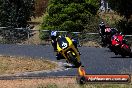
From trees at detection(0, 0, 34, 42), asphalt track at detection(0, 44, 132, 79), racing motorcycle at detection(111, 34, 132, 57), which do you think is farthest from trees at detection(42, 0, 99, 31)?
racing motorcycle at detection(111, 34, 132, 57)

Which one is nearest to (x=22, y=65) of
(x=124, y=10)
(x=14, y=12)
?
(x=124, y=10)

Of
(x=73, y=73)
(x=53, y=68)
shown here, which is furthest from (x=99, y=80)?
(x=53, y=68)

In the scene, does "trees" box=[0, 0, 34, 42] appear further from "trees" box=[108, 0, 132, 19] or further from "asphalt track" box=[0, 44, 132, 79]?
"trees" box=[108, 0, 132, 19]

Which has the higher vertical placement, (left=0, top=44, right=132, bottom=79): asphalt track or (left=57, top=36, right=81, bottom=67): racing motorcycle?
(left=57, top=36, right=81, bottom=67): racing motorcycle

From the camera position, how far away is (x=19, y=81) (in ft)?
59.5

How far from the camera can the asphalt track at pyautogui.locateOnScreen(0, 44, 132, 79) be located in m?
20.7

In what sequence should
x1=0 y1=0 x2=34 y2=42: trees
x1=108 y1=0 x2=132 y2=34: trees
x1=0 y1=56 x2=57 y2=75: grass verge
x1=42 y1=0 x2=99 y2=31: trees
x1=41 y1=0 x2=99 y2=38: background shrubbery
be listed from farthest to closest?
x1=0 y1=0 x2=34 y2=42: trees → x1=42 y1=0 x2=99 y2=31: trees → x1=41 y1=0 x2=99 y2=38: background shrubbery → x1=108 y1=0 x2=132 y2=34: trees → x1=0 y1=56 x2=57 y2=75: grass verge

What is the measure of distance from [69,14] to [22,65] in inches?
708

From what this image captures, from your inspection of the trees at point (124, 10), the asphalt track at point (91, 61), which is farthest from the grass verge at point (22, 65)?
the trees at point (124, 10)

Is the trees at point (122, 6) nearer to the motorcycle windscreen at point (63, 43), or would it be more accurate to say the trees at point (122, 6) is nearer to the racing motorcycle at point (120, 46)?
the racing motorcycle at point (120, 46)

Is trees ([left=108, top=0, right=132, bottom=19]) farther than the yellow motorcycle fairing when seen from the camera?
Yes

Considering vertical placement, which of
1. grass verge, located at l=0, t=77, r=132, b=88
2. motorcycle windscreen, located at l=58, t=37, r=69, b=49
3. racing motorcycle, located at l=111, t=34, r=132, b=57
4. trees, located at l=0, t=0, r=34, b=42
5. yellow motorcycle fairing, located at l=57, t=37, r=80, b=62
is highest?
motorcycle windscreen, located at l=58, t=37, r=69, b=49

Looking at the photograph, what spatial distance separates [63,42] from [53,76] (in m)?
4.87

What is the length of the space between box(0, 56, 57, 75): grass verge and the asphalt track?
944 millimetres
